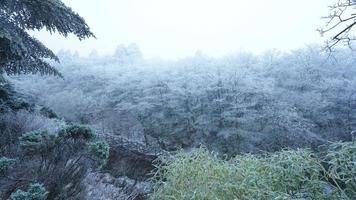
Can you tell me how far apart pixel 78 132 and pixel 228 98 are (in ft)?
23.0

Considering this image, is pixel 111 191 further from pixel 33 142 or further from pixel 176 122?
pixel 176 122

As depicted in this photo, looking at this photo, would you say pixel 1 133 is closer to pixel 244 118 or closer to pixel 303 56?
pixel 244 118

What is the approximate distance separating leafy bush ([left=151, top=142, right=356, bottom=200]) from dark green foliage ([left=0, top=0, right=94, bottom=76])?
4.10 metres

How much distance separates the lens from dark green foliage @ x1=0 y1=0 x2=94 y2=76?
5602 millimetres

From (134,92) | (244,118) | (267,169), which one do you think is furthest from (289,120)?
(267,169)

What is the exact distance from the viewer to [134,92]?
13.0 m

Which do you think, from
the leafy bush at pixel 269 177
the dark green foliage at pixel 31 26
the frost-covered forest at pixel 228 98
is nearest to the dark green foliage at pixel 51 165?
the leafy bush at pixel 269 177

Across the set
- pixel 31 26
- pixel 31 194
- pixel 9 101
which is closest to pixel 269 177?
pixel 31 194

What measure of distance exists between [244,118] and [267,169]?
804cm

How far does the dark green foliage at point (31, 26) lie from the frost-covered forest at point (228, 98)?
5.26 metres

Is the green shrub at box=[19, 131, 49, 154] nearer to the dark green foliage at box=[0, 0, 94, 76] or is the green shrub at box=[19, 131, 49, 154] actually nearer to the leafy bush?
the leafy bush

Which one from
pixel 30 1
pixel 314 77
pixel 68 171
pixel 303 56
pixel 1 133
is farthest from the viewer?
pixel 303 56

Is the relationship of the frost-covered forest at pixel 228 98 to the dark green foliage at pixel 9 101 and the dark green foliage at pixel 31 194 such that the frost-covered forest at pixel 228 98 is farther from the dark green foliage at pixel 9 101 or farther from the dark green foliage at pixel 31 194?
the dark green foliage at pixel 31 194

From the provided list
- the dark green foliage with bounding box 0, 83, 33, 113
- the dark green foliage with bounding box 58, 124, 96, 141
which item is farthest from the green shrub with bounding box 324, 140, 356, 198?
the dark green foliage with bounding box 0, 83, 33, 113
